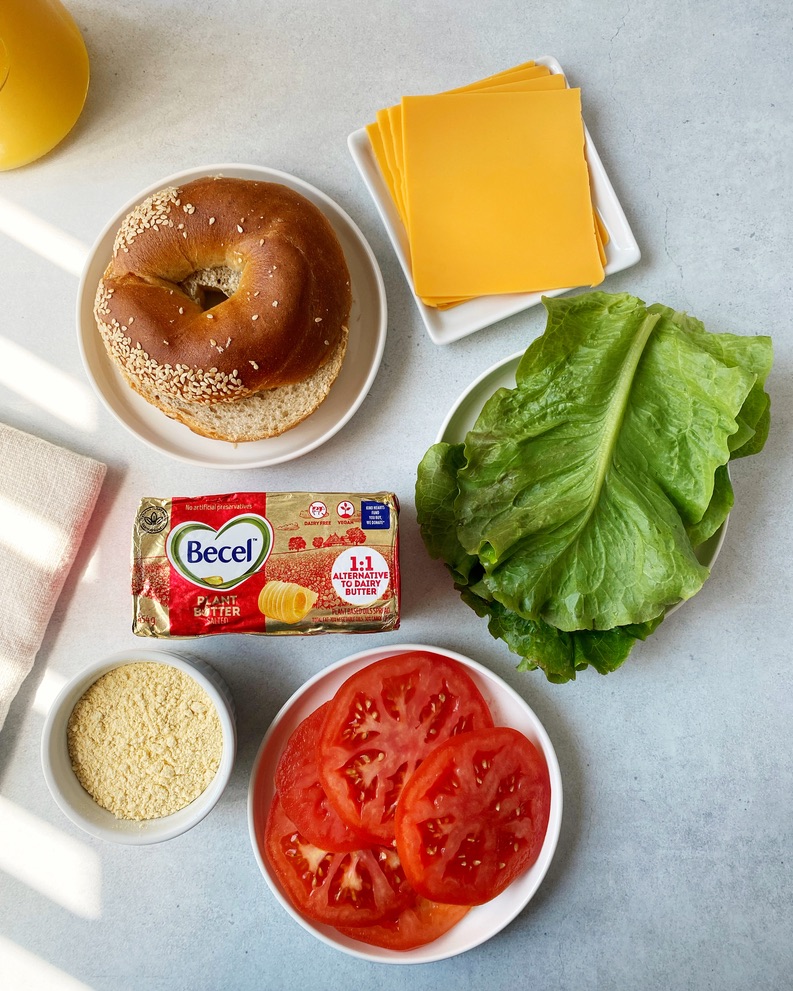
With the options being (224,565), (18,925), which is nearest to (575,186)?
(224,565)

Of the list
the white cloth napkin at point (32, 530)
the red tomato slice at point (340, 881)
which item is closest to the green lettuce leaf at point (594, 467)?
the red tomato slice at point (340, 881)

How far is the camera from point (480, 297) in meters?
1.42

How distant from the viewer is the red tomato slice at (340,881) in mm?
1249

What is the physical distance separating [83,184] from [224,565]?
0.84 m

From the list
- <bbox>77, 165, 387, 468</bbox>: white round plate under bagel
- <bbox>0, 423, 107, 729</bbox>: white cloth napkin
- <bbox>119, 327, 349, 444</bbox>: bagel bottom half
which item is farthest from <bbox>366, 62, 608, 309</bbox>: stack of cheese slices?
<bbox>0, 423, 107, 729</bbox>: white cloth napkin

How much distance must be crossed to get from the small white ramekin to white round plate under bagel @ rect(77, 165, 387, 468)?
0.36 meters

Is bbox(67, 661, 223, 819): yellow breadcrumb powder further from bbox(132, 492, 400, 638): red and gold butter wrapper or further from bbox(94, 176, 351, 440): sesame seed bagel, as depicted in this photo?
bbox(94, 176, 351, 440): sesame seed bagel

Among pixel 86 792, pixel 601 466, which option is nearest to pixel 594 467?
pixel 601 466

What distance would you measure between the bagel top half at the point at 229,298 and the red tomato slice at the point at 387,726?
528mm

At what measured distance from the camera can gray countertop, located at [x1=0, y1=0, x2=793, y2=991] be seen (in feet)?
4.64

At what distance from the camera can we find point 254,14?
1.49 meters

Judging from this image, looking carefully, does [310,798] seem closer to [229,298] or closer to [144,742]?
[144,742]

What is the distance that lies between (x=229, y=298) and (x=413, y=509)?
0.49 meters

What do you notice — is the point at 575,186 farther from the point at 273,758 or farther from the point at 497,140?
the point at 273,758
